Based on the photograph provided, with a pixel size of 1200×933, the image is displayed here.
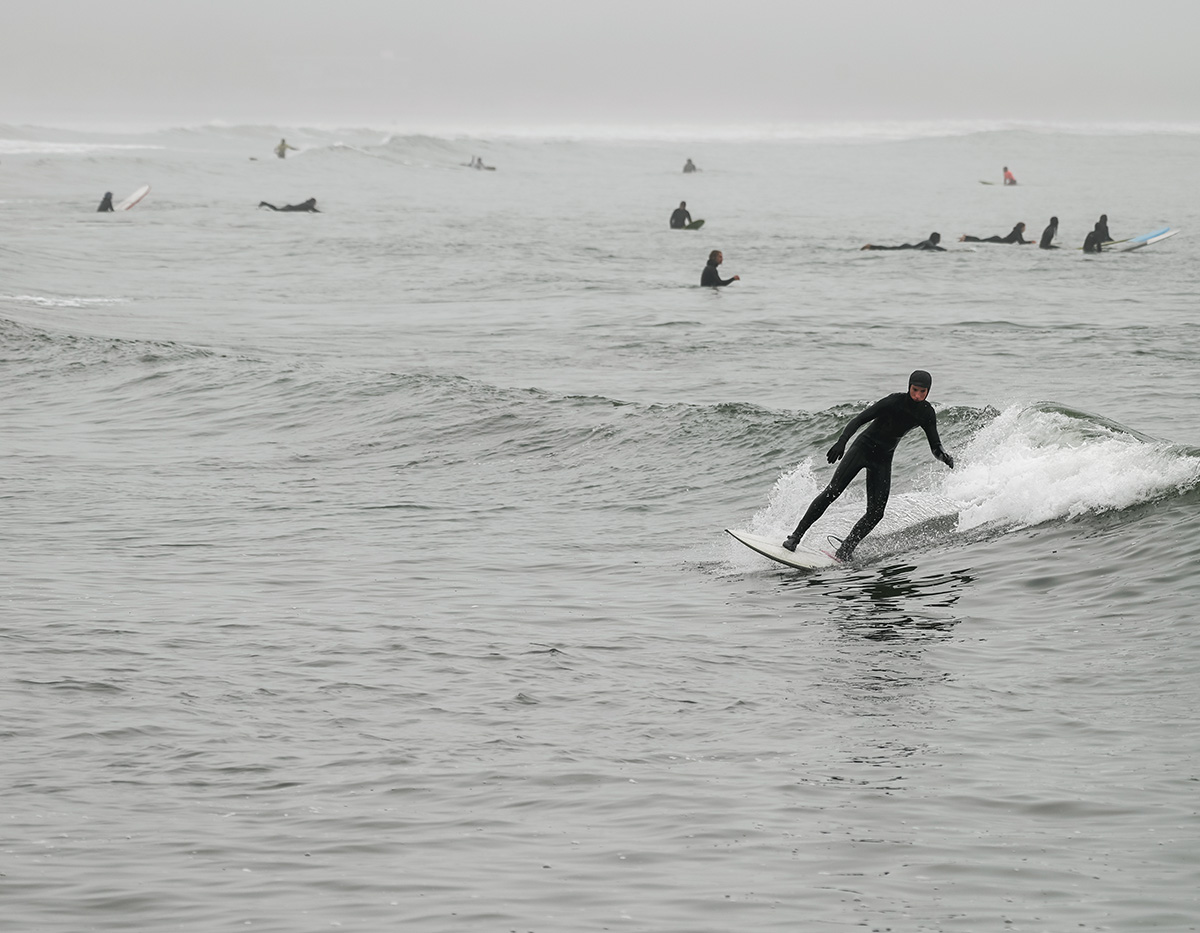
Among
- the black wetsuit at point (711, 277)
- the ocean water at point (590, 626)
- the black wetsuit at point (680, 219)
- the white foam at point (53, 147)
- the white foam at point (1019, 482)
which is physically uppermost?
the white foam at point (53, 147)

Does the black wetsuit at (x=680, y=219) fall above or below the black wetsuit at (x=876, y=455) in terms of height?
above

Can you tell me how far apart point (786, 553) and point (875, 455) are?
121 centimetres

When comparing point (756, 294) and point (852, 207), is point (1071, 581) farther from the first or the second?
point (852, 207)

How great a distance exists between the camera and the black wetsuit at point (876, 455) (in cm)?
1275

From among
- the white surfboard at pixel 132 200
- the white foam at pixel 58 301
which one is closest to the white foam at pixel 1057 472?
the white foam at pixel 58 301

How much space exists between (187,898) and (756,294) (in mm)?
28958

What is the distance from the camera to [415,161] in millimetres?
98938

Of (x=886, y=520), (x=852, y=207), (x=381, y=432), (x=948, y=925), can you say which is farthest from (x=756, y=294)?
(x=852, y=207)

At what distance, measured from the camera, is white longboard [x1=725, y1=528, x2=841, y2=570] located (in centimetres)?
1273

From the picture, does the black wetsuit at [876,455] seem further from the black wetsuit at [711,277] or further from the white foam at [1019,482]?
the black wetsuit at [711,277]

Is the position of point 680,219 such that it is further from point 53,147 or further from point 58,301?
point 53,147

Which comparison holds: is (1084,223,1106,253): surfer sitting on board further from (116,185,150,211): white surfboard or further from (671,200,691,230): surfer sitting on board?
(116,185,150,211): white surfboard

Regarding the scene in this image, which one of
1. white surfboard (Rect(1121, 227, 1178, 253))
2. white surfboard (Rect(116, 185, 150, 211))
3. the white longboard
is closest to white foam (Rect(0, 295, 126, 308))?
the white longboard

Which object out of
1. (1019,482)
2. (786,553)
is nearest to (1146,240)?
(1019,482)
